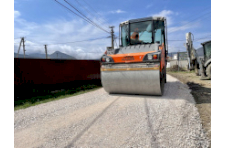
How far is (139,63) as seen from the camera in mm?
4375

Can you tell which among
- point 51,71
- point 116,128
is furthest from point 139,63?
point 51,71

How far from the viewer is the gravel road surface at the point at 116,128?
2.15 metres

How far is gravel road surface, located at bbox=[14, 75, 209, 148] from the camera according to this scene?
215 cm

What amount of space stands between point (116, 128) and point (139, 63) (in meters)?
2.34

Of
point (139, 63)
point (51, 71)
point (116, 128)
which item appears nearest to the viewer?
point (116, 128)

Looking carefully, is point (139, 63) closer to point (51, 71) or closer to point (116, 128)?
point (116, 128)

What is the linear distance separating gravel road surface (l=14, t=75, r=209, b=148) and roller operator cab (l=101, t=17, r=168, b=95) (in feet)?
2.61

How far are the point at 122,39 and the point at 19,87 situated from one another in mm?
4645

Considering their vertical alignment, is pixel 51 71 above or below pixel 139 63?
below

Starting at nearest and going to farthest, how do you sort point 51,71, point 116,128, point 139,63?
point 116,128
point 139,63
point 51,71

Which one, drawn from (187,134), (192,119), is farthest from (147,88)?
(187,134)

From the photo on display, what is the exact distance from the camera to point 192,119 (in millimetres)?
2889

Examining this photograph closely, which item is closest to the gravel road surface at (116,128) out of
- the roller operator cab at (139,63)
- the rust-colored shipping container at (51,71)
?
the roller operator cab at (139,63)

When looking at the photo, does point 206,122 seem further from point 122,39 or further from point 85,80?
point 85,80
